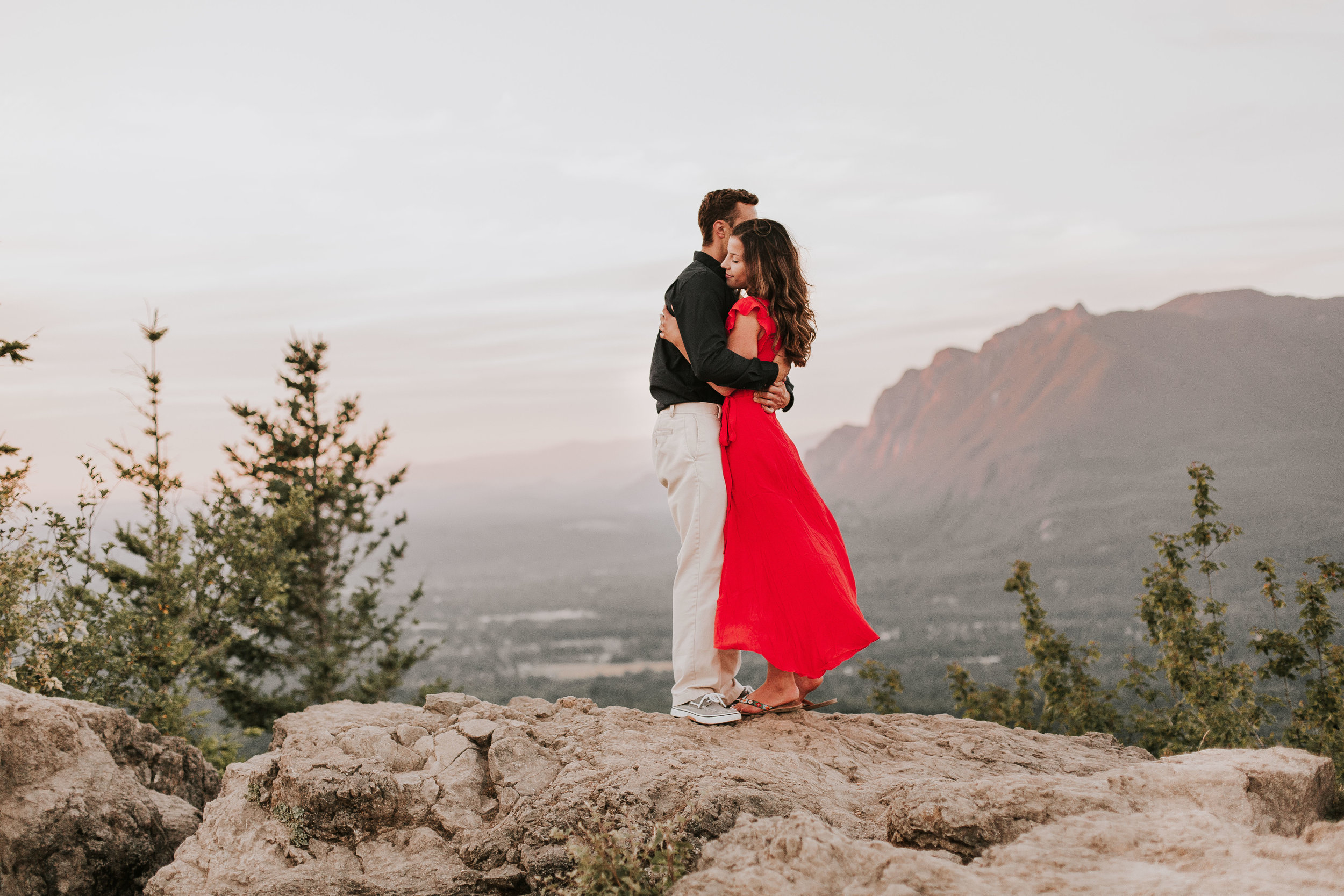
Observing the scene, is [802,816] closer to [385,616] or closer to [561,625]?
[385,616]

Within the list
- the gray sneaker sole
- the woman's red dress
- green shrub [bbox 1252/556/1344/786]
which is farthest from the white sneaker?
green shrub [bbox 1252/556/1344/786]

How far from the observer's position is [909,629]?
3639 inches

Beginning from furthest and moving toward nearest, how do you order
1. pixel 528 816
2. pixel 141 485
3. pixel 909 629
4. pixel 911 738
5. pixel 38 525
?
pixel 909 629 < pixel 141 485 < pixel 38 525 < pixel 911 738 < pixel 528 816

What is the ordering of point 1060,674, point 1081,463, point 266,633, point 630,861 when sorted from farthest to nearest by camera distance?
1. point 1081,463
2. point 266,633
3. point 1060,674
4. point 630,861

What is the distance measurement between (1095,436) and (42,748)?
163m

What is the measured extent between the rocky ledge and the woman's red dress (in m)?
0.53

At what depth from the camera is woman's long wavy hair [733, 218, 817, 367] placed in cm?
519

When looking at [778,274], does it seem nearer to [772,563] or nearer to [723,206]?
[723,206]

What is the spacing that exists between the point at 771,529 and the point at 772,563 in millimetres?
207

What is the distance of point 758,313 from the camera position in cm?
518

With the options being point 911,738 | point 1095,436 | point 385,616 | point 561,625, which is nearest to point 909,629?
point 561,625

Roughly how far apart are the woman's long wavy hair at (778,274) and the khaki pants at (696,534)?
72 centimetres

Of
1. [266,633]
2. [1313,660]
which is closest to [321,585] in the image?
[266,633]

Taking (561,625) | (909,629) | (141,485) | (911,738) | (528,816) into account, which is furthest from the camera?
(561,625)
